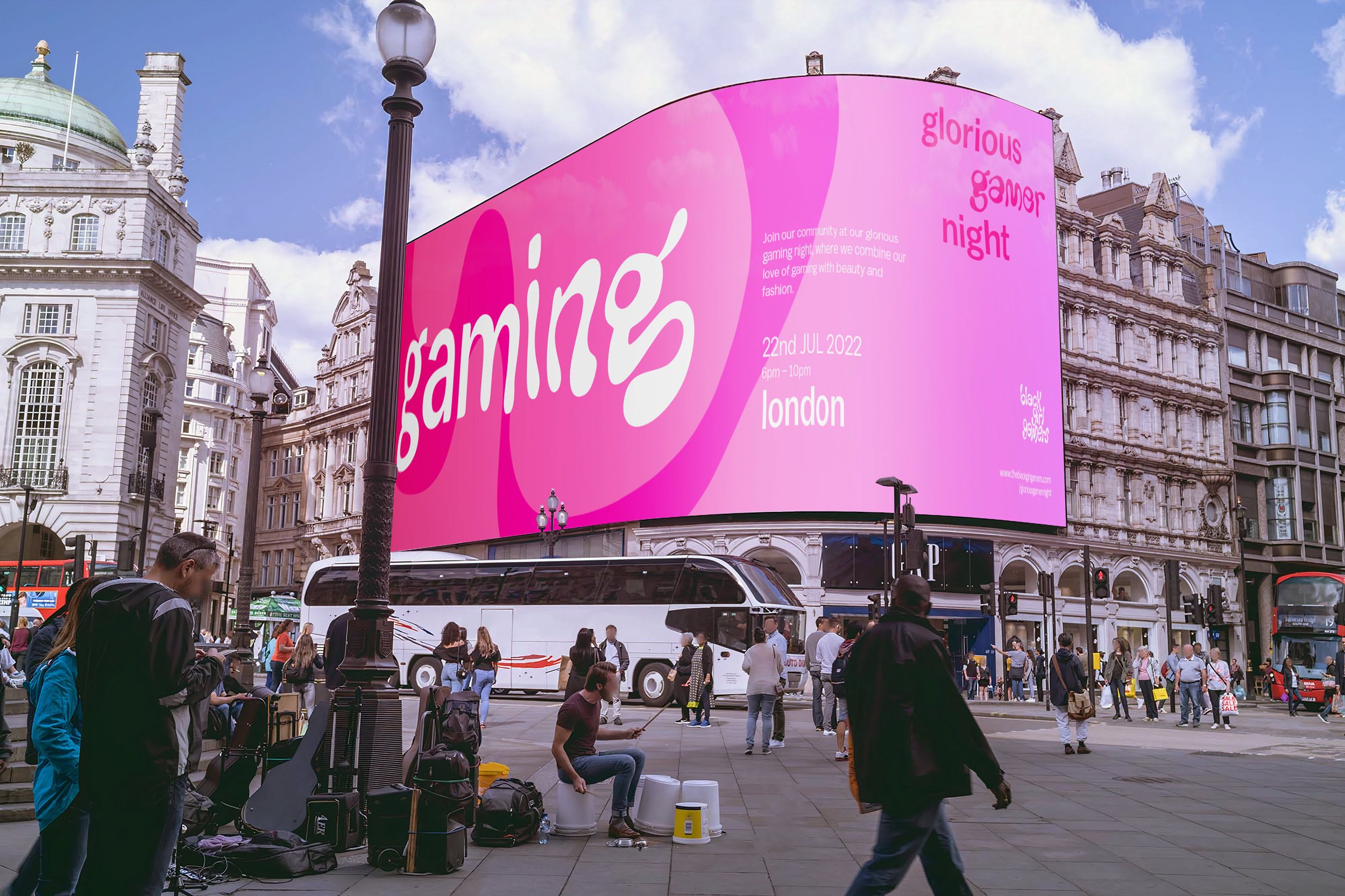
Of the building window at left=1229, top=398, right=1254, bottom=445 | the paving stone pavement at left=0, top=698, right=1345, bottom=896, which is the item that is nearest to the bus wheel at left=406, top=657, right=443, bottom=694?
the paving stone pavement at left=0, top=698, right=1345, bottom=896

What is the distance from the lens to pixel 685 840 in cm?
827

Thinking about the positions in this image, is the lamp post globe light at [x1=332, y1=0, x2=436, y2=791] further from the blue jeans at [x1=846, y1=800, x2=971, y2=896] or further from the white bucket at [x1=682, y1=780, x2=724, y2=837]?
the blue jeans at [x1=846, y1=800, x2=971, y2=896]

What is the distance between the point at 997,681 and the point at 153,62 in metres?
52.0

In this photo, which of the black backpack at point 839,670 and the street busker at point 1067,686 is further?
the street busker at point 1067,686

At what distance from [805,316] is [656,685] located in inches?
627

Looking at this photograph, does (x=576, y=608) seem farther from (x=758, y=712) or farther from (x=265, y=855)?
(x=265, y=855)

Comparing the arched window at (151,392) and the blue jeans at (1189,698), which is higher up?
the arched window at (151,392)

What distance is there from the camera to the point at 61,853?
15.0 ft

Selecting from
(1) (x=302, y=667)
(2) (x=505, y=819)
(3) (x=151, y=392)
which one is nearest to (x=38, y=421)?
(3) (x=151, y=392)

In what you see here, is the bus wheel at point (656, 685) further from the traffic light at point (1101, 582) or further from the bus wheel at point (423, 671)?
the traffic light at point (1101, 582)

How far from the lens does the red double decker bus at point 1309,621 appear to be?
3712cm

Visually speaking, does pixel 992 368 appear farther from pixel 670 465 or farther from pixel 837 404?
pixel 670 465

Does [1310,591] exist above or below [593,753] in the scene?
above

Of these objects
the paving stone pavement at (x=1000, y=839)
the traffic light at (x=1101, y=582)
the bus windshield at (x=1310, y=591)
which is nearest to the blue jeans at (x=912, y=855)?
the paving stone pavement at (x=1000, y=839)
